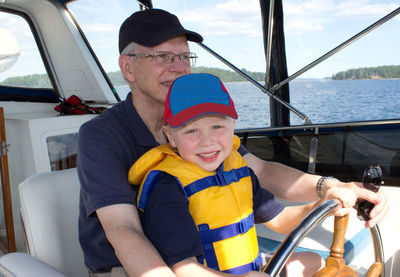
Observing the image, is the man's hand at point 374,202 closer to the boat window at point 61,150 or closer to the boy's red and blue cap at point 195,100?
the boy's red and blue cap at point 195,100

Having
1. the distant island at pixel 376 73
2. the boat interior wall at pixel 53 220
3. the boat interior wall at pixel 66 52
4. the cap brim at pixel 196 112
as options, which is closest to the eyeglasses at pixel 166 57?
the cap brim at pixel 196 112

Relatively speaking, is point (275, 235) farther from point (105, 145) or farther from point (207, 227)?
point (105, 145)

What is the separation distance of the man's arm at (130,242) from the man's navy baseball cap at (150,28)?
0.63 m

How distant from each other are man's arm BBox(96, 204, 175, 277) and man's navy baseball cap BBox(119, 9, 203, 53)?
2.06 feet

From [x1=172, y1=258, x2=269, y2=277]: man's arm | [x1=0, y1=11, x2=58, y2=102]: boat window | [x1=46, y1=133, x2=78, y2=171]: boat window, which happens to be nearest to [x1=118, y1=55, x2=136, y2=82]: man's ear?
[x1=172, y1=258, x2=269, y2=277]: man's arm

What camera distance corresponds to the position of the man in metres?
1.09

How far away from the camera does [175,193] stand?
3.59 ft

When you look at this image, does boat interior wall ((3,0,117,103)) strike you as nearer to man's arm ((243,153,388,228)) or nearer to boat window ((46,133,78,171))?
boat window ((46,133,78,171))

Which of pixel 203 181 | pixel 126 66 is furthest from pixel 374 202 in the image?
pixel 126 66

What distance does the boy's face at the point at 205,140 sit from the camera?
1146 mm

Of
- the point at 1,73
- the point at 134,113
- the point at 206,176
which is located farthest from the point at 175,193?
the point at 1,73

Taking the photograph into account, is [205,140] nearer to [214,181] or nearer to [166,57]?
[214,181]

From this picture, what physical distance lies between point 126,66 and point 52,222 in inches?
26.4

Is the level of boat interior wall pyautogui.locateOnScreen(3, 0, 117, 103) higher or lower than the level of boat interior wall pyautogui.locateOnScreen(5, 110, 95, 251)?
higher
